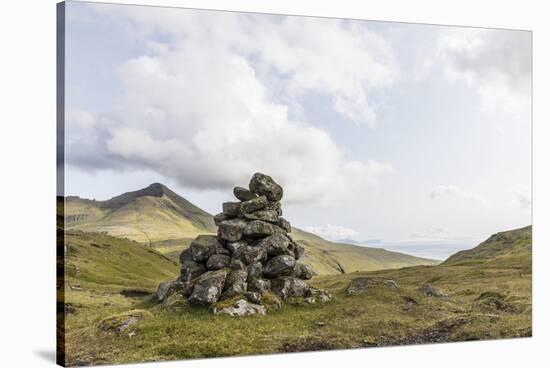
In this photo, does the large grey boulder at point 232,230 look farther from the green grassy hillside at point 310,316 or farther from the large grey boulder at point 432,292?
the large grey boulder at point 432,292

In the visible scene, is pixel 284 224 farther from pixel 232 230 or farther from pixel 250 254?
pixel 232 230

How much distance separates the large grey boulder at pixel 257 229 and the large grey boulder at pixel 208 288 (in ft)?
9.75

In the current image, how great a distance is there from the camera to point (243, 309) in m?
A: 40.2

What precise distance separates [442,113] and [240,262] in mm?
14906

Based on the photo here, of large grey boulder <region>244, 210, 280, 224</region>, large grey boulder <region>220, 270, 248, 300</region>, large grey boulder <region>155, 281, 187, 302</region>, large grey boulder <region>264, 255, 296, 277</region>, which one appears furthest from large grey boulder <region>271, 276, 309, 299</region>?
large grey boulder <region>155, 281, 187, 302</region>

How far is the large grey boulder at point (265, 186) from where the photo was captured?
147 feet

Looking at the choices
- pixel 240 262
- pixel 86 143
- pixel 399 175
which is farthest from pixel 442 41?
pixel 86 143

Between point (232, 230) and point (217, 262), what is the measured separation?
1966mm

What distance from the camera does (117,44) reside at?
39.9 m

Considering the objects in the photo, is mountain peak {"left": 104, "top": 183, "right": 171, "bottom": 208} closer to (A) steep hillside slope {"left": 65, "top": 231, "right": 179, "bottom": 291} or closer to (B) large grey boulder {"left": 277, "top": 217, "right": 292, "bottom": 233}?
(A) steep hillside slope {"left": 65, "top": 231, "right": 179, "bottom": 291}

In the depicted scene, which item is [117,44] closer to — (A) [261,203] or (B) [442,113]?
(A) [261,203]

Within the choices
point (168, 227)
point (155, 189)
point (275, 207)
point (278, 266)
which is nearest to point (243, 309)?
point (278, 266)

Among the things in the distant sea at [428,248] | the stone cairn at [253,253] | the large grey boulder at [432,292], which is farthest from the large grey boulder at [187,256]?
the large grey boulder at [432,292]

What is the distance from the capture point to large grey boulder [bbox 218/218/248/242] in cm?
4409
